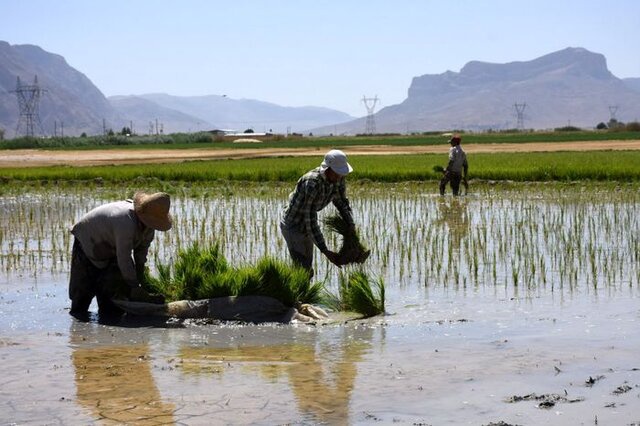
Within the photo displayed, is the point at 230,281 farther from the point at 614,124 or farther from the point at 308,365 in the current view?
the point at 614,124

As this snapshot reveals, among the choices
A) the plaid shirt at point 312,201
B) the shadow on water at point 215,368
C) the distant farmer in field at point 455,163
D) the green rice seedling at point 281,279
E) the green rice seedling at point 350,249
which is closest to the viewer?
the shadow on water at point 215,368

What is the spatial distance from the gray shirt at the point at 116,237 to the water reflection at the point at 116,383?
0.60 meters

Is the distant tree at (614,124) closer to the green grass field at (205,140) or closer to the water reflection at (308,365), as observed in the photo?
the green grass field at (205,140)

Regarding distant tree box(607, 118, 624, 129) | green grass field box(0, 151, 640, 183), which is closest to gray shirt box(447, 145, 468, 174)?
green grass field box(0, 151, 640, 183)

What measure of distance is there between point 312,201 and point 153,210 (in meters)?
1.14

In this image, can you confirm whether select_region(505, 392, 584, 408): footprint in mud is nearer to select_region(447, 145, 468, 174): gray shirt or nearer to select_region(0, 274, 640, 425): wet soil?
select_region(0, 274, 640, 425): wet soil

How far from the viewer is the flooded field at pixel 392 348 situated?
5.17 metres

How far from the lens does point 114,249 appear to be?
782 centimetres

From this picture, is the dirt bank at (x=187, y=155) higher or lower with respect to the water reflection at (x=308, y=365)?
higher

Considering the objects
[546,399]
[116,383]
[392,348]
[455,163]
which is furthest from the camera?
[455,163]

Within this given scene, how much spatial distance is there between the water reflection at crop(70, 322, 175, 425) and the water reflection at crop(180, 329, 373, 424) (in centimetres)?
31

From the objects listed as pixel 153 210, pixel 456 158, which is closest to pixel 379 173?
pixel 456 158

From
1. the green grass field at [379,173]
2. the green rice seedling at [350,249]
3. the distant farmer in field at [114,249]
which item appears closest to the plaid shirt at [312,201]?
the green rice seedling at [350,249]

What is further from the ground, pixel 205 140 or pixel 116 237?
pixel 205 140
